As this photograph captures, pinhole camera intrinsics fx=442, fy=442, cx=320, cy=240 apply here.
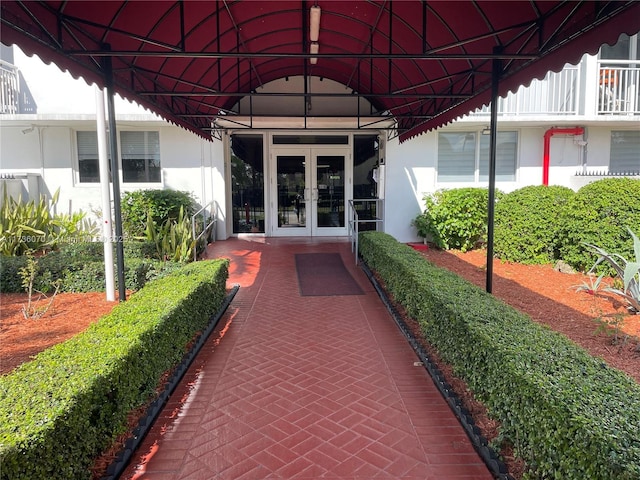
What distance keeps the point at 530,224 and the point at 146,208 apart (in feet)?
29.1

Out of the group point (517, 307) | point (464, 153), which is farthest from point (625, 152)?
point (517, 307)

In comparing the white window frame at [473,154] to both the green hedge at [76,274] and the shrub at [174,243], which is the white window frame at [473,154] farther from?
the green hedge at [76,274]

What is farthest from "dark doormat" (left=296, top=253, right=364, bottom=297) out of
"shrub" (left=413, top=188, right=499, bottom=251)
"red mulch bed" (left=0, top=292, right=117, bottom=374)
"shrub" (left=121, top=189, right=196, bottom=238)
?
"shrub" (left=121, top=189, right=196, bottom=238)

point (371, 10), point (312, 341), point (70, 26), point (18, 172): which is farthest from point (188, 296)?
point (18, 172)

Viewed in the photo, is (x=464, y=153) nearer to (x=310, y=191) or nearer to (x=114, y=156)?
(x=310, y=191)

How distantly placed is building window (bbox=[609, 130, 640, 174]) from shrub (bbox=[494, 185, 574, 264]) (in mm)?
3985

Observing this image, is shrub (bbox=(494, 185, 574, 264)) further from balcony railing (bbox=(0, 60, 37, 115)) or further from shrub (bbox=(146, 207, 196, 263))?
balcony railing (bbox=(0, 60, 37, 115))

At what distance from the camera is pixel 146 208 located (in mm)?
10867

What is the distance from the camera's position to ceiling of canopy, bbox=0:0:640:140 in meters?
4.05

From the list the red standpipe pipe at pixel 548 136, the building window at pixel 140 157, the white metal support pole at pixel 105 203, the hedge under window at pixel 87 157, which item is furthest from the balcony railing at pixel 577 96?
the hedge under window at pixel 87 157

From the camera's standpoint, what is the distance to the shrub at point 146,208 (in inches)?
428

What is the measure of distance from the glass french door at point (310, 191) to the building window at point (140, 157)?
3.25 m

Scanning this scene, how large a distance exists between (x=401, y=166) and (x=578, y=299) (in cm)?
606

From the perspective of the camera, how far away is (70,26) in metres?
4.47
